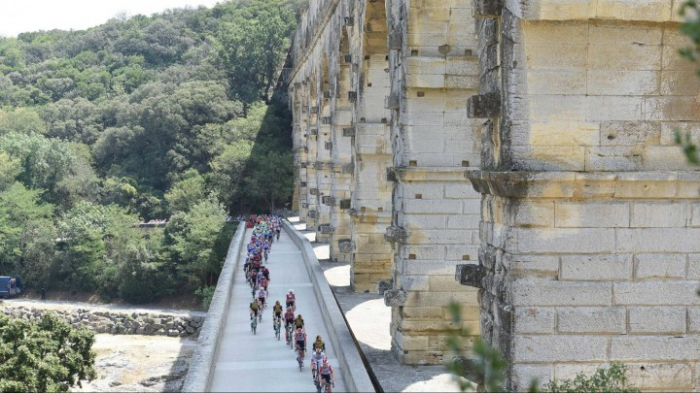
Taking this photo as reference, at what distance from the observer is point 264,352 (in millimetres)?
14961

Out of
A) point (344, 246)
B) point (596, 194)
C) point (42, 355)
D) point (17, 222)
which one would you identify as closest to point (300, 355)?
point (596, 194)

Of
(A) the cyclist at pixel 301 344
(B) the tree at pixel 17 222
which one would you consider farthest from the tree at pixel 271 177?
(A) the cyclist at pixel 301 344

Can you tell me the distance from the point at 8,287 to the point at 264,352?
29003mm

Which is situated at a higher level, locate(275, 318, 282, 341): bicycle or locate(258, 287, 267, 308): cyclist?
locate(258, 287, 267, 308): cyclist

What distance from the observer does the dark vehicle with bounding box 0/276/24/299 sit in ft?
129

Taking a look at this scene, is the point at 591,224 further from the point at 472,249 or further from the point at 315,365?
the point at 315,365

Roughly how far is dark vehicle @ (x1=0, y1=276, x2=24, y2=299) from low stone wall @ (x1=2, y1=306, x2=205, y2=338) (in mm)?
5356

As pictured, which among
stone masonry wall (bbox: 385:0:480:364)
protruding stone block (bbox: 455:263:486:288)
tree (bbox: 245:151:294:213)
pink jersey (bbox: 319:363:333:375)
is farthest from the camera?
tree (bbox: 245:151:294:213)

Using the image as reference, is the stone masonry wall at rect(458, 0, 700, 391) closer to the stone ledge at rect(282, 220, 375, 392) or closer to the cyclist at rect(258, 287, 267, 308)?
the stone ledge at rect(282, 220, 375, 392)

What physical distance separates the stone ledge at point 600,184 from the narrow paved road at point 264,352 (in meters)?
6.84

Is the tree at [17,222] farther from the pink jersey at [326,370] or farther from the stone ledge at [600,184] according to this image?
the stone ledge at [600,184]

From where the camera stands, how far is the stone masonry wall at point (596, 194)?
674cm

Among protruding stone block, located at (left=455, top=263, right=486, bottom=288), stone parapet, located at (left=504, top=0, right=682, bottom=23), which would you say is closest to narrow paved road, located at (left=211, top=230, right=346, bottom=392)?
A: protruding stone block, located at (left=455, top=263, right=486, bottom=288)

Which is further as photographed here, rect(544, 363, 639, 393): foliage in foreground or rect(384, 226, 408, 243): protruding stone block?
rect(384, 226, 408, 243): protruding stone block
